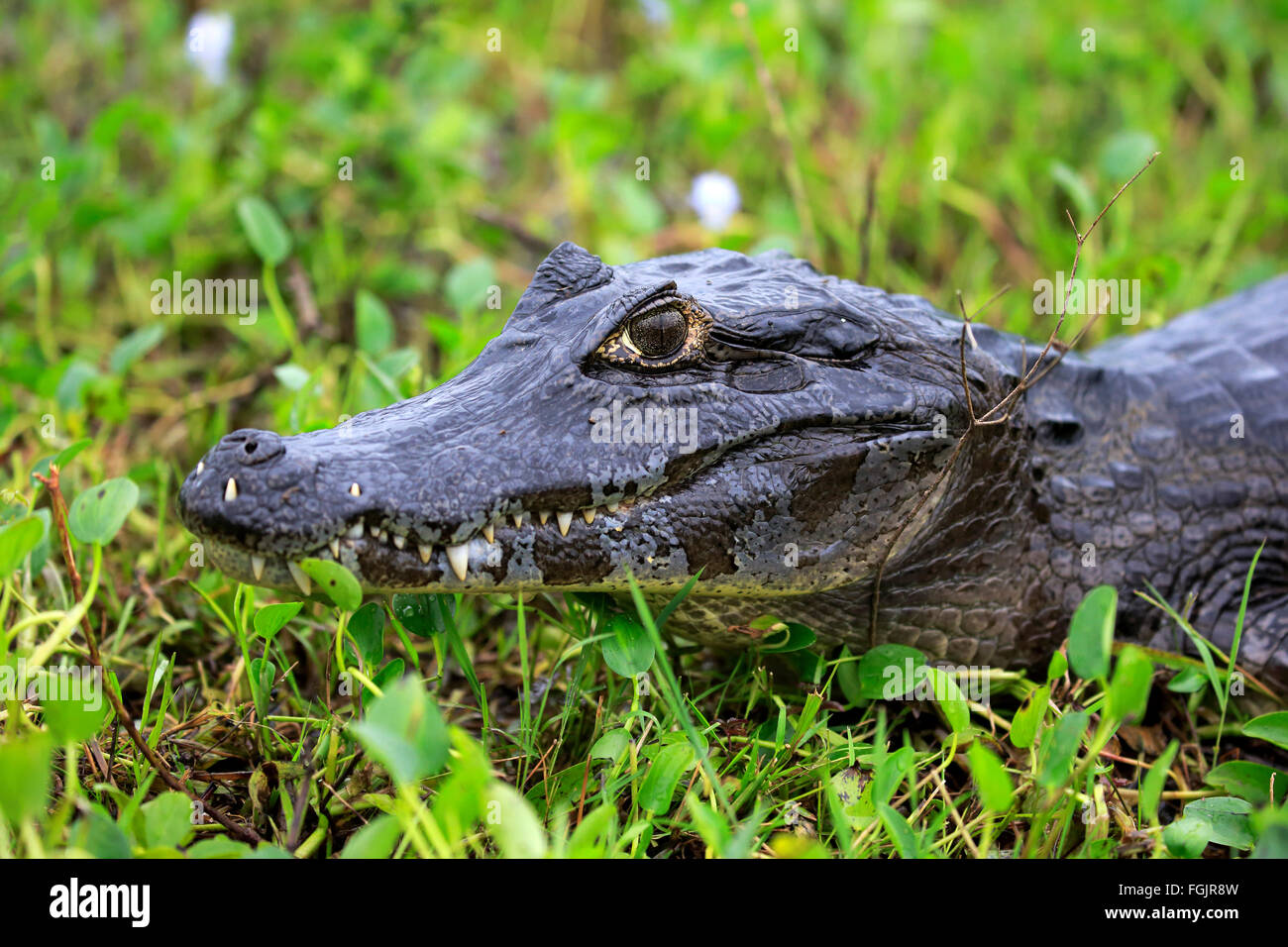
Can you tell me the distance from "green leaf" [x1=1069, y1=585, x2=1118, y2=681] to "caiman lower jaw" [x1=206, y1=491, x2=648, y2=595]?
928 mm

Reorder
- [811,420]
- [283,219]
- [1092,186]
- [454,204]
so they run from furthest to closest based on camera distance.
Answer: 1. [1092,186]
2. [454,204]
3. [283,219]
4. [811,420]

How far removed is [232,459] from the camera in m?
2.06

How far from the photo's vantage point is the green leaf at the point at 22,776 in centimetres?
152

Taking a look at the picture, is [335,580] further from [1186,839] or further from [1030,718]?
[1186,839]

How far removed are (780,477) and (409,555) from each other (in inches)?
33.9

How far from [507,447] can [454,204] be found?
3.04 metres

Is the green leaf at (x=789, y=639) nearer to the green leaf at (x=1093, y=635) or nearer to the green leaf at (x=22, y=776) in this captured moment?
the green leaf at (x=1093, y=635)

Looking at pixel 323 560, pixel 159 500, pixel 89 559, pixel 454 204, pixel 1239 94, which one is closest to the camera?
pixel 323 560

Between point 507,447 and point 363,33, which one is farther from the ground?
point 363,33

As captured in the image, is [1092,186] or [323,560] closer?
[323,560]

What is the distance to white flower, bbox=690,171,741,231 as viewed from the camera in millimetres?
4828
